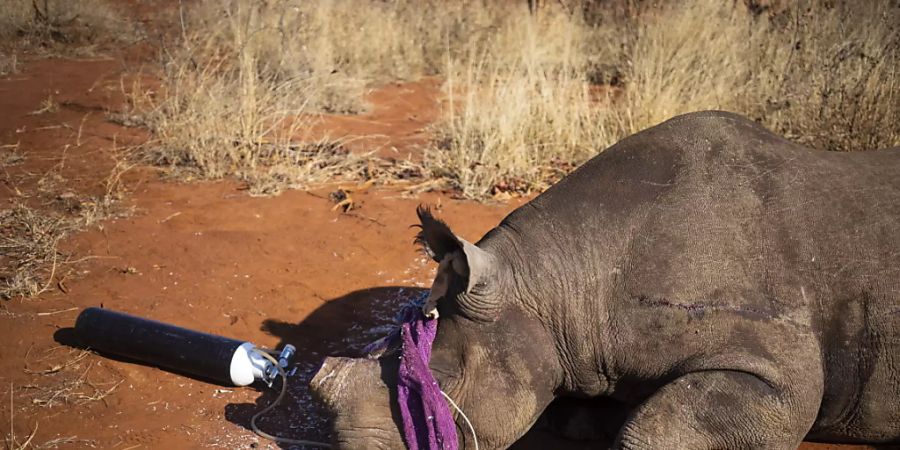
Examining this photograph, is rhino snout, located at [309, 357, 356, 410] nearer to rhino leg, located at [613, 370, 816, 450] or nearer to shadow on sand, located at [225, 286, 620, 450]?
shadow on sand, located at [225, 286, 620, 450]

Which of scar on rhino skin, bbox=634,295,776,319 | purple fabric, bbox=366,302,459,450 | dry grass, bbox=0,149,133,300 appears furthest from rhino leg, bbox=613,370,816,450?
dry grass, bbox=0,149,133,300

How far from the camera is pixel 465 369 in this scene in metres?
3.25

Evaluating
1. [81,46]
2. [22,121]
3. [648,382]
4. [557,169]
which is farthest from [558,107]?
[81,46]

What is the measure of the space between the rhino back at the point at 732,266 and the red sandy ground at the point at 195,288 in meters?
0.68

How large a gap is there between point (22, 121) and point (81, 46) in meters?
4.53

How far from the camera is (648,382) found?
3.40 meters

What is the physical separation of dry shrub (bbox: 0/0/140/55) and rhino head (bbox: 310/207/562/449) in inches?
411

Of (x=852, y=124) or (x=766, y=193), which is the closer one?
(x=766, y=193)

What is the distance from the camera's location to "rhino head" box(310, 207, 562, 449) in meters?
3.18

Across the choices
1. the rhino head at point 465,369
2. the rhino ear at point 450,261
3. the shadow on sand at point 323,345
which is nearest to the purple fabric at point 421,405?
the rhino head at point 465,369

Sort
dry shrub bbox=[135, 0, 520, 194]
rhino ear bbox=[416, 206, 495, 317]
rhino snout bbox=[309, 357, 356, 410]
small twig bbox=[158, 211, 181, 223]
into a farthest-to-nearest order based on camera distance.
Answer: dry shrub bbox=[135, 0, 520, 194]
small twig bbox=[158, 211, 181, 223]
rhino snout bbox=[309, 357, 356, 410]
rhino ear bbox=[416, 206, 495, 317]

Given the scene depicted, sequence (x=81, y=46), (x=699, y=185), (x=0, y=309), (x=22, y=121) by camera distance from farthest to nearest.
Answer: (x=81, y=46), (x=22, y=121), (x=0, y=309), (x=699, y=185)

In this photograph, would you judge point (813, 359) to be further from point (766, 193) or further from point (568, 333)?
point (568, 333)

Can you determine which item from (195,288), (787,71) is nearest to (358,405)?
(195,288)
